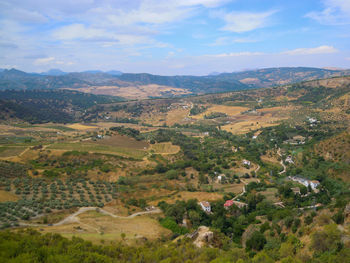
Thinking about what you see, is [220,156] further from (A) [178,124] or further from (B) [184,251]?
(A) [178,124]

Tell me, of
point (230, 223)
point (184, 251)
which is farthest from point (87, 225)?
point (230, 223)

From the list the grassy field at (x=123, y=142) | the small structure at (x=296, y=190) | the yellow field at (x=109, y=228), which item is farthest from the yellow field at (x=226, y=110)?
the yellow field at (x=109, y=228)

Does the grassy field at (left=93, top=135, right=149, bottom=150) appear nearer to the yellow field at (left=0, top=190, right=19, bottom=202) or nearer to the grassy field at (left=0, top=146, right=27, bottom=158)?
the grassy field at (left=0, top=146, right=27, bottom=158)

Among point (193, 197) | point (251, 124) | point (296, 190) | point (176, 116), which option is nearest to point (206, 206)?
point (193, 197)

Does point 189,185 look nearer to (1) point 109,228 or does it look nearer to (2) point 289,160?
(1) point 109,228

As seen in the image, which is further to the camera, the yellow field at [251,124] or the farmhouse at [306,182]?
the yellow field at [251,124]

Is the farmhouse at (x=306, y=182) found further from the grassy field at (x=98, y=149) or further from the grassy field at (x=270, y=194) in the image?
the grassy field at (x=98, y=149)

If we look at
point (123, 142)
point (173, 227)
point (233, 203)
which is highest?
point (123, 142)
